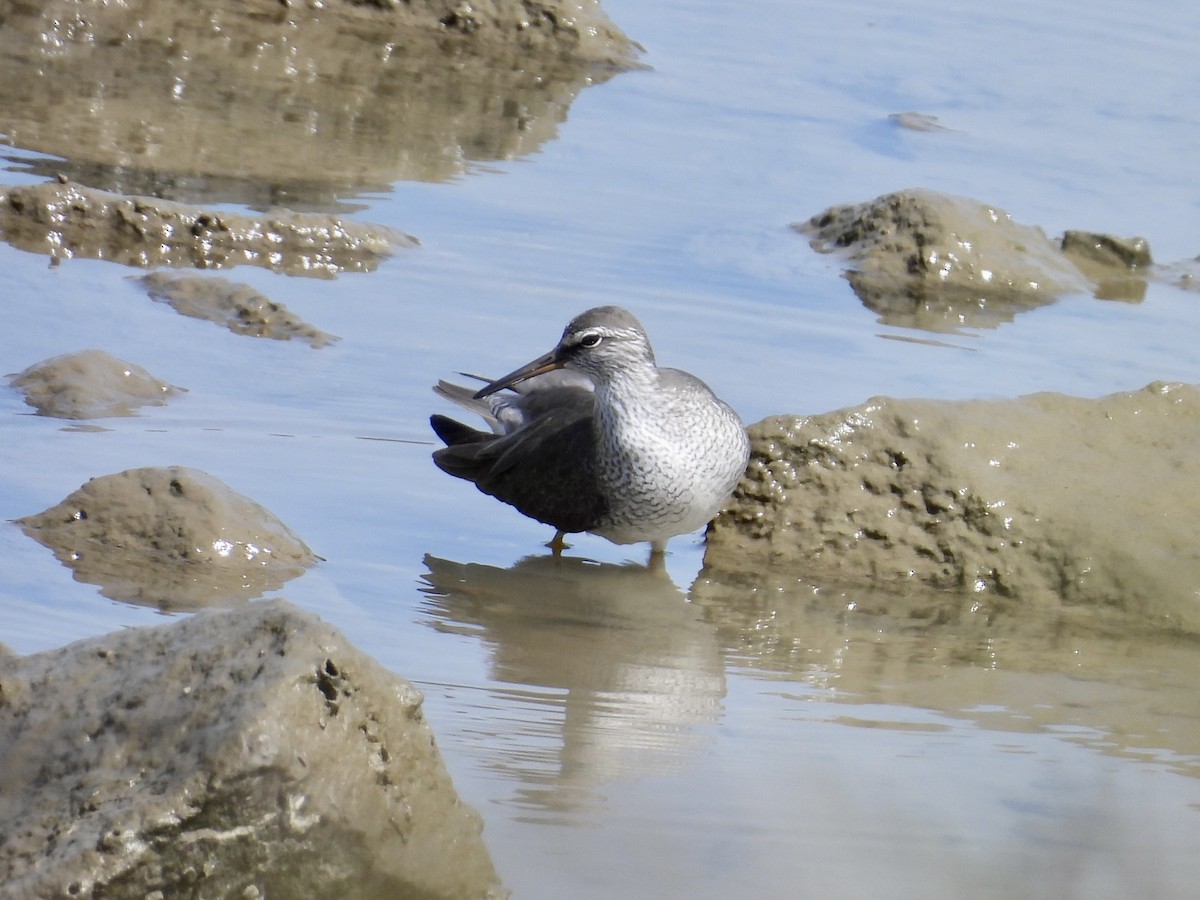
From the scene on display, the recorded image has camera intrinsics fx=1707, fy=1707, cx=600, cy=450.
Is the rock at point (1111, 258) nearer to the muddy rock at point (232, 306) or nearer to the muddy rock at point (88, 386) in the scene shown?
the muddy rock at point (232, 306)

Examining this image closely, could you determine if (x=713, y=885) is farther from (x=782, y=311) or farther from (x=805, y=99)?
(x=805, y=99)

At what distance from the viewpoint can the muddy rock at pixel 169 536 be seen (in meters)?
5.11

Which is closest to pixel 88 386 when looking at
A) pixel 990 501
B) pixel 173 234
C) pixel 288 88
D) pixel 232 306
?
pixel 232 306

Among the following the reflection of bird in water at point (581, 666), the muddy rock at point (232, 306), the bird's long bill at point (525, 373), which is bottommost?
the reflection of bird in water at point (581, 666)

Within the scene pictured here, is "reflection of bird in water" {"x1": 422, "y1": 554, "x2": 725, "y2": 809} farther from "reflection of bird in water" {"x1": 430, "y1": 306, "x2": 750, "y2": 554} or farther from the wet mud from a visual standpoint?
the wet mud

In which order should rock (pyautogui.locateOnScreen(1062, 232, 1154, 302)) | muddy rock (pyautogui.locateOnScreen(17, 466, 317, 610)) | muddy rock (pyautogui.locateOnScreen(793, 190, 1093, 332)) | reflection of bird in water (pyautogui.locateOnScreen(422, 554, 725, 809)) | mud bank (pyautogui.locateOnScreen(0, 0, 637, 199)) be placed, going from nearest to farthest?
reflection of bird in water (pyautogui.locateOnScreen(422, 554, 725, 809)) < muddy rock (pyautogui.locateOnScreen(17, 466, 317, 610)) < muddy rock (pyautogui.locateOnScreen(793, 190, 1093, 332)) < rock (pyautogui.locateOnScreen(1062, 232, 1154, 302)) < mud bank (pyautogui.locateOnScreen(0, 0, 637, 199))

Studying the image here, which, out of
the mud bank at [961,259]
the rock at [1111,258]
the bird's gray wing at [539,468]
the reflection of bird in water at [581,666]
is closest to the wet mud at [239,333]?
the reflection of bird in water at [581,666]

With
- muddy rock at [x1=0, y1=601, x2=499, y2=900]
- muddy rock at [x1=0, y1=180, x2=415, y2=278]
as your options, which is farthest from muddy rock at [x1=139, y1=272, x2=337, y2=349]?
muddy rock at [x1=0, y1=601, x2=499, y2=900]

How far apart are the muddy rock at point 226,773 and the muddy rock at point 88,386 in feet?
9.60

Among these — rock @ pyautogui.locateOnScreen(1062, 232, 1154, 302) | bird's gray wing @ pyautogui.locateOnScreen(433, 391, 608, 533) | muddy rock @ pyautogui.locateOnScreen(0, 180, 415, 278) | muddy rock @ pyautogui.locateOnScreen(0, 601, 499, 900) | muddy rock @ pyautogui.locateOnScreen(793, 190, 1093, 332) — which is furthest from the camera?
rock @ pyautogui.locateOnScreen(1062, 232, 1154, 302)

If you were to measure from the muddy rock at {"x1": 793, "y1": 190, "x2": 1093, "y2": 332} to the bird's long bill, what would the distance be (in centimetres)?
283

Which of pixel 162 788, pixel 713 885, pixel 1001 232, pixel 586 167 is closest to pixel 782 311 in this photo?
pixel 1001 232

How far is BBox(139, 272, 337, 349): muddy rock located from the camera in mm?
7332

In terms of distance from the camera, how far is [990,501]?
594 centimetres
